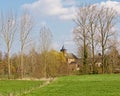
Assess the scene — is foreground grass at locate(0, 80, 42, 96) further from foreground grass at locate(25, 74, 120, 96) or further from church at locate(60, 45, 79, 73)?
church at locate(60, 45, 79, 73)

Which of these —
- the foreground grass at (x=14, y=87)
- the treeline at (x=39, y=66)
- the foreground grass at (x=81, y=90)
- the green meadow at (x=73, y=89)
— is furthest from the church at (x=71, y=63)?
the foreground grass at (x=81, y=90)

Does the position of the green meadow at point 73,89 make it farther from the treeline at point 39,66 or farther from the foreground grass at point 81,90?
the treeline at point 39,66

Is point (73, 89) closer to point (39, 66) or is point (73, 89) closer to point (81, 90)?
point (81, 90)

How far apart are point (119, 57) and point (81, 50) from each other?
41.0 ft

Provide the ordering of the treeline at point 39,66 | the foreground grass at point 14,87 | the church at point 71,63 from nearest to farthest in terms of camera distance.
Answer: the foreground grass at point 14,87 → the treeline at point 39,66 → the church at point 71,63

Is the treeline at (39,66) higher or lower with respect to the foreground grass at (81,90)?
higher

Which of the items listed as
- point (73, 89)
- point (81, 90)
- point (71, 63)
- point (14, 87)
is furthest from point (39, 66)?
point (81, 90)

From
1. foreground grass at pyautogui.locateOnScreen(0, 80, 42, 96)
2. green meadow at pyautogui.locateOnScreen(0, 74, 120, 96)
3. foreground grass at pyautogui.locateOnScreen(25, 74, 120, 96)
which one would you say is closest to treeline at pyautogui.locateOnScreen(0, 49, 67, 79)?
foreground grass at pyautogui.locateOnScreen(0, 80, 42, 96)

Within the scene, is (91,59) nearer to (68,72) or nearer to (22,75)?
(68,72)

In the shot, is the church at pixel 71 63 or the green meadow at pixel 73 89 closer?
the green meadow at pixel 73 89

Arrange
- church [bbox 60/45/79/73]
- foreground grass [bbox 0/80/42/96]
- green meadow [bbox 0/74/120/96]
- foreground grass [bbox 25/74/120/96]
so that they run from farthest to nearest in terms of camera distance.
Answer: church [bbox 60/45/79/73], foreground grass [bbox 0/80/42/96], green meadow [bbox 0/74/120/96], foreground grass [bbox 25/74/120/96]

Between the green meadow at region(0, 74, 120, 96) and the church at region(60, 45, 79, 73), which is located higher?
the church at region(60, 45, 79, 73)

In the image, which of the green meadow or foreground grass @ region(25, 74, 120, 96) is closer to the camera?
foreground grass @ region(25, 74, 120, 96)

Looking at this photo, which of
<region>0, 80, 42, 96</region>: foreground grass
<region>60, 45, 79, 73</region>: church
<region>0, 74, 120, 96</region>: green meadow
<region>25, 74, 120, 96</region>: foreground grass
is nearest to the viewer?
<region>25, 74, 120, 96</region>: foreground grass
